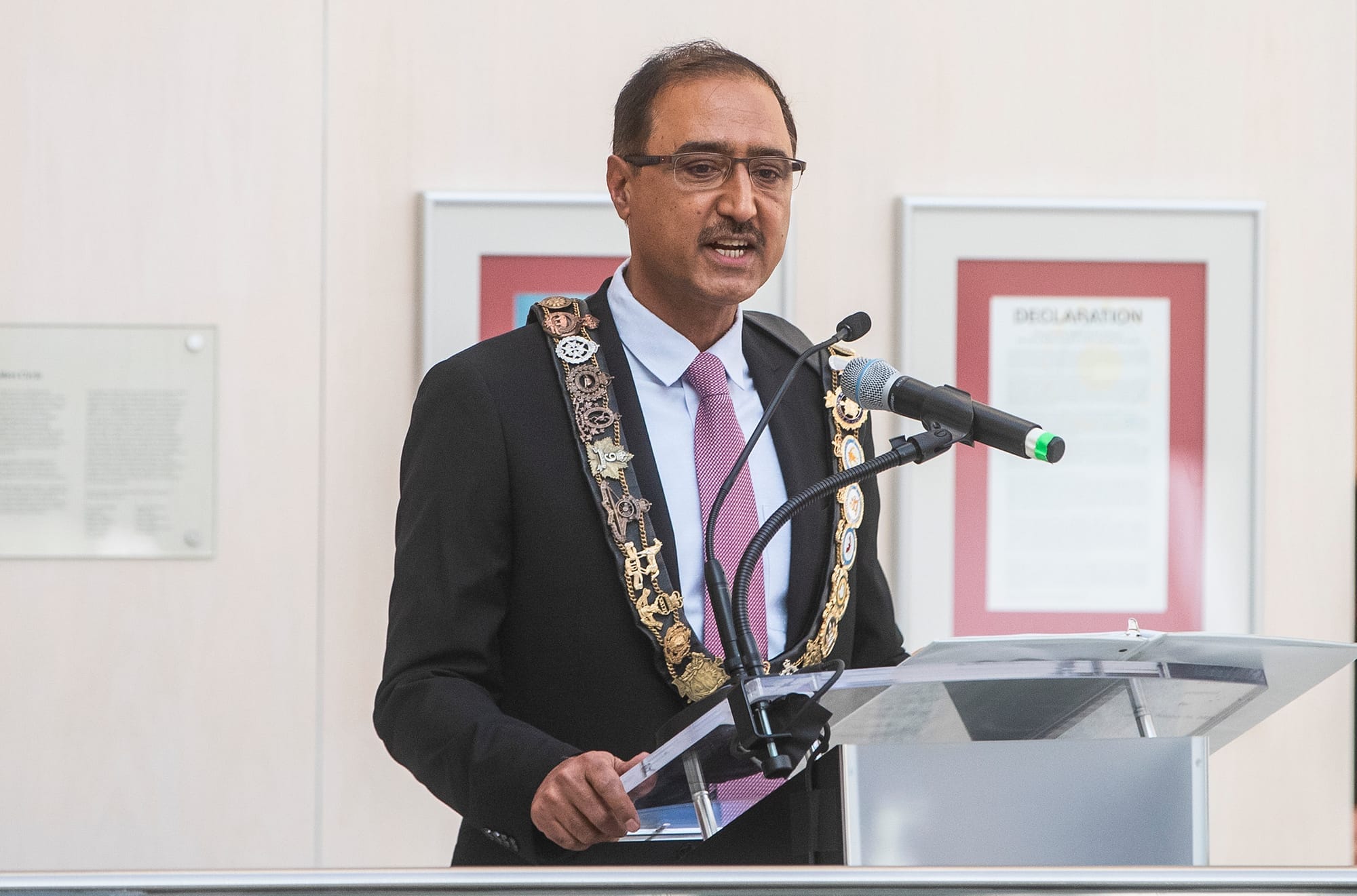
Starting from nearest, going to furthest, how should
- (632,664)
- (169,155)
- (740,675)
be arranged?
(740,675) → (632,664) → (169,155)

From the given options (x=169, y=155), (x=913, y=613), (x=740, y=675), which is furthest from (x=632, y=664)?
(x=169, y=155)

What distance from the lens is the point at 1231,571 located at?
2.76 metres

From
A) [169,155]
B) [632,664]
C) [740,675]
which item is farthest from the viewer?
[169,155]

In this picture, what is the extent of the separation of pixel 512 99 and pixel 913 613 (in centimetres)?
126

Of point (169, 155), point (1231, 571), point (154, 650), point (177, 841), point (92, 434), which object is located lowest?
point (177, 841)

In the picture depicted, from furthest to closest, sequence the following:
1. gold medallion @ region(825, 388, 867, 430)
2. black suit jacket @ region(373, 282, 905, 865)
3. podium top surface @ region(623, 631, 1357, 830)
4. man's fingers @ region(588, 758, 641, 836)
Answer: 1. gold medallion @ region(825, 388, 867, 430)
2. black suit jacket @ region(373, 282, 905, 865)
3. man's fingers @ region(588, 758, 641, 836)
4. podium top surface @ region(623, 631, 1357, 830)

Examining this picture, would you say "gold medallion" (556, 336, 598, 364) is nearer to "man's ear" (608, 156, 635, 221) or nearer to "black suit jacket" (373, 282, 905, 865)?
"black suit jacket" (373, 282, 905, 865)

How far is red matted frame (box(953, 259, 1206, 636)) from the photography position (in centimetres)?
276

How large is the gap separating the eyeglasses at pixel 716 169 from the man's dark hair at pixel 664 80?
8cm

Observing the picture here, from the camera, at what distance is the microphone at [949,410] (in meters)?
1.11

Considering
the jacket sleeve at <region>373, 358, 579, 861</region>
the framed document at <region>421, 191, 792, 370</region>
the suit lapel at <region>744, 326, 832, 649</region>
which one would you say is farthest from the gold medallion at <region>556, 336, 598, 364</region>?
the framed document at <region>421, 191, 792, 370</region>

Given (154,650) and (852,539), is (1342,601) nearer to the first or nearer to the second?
(852,539)

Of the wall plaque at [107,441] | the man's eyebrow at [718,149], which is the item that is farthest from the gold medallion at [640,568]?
the wall plaque at [107,441]

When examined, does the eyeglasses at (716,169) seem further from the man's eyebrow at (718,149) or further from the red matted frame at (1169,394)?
the red matted frame at (1169,394)
